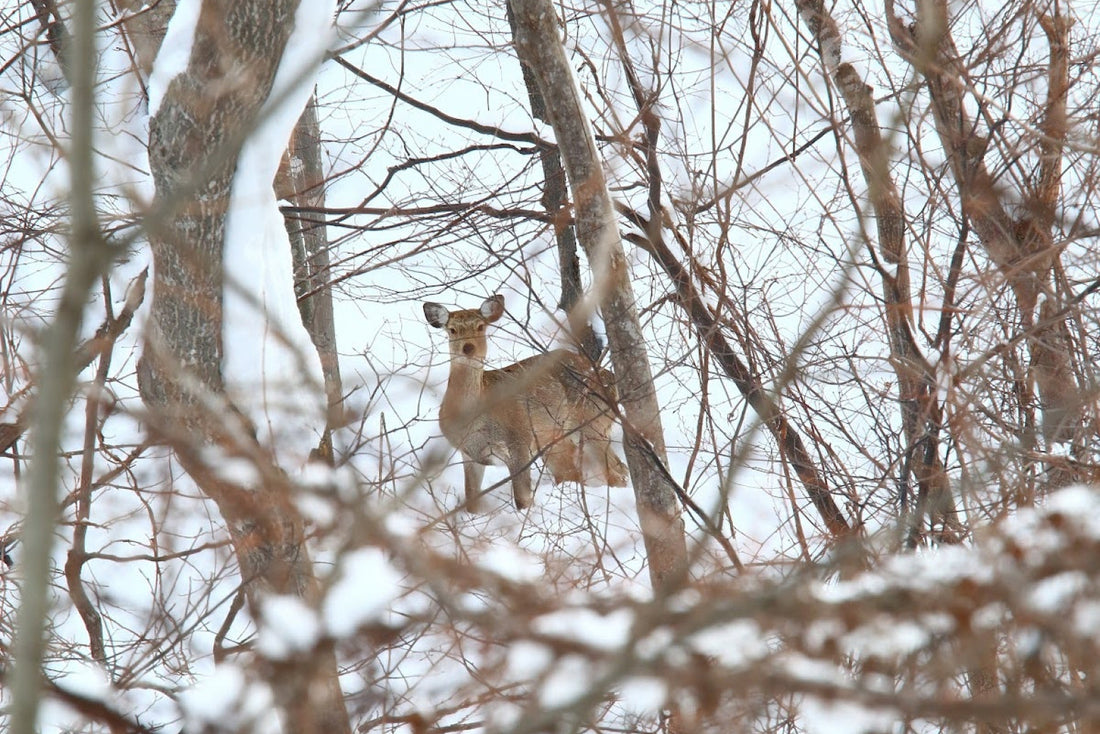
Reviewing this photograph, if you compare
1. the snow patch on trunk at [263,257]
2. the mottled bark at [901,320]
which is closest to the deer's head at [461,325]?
the mottled bark at [901,320]

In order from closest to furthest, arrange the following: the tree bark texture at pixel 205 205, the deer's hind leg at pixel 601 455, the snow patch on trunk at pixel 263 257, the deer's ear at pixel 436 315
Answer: the tree bark texture at pixel 205 205, the snow patch on trunk at pixel 263 257, the deer's hind leg at pixel 601 455, the deer's ear at pixel 436 315

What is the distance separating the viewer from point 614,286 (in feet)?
15.8

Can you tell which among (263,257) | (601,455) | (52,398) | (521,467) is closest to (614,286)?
(263,257)

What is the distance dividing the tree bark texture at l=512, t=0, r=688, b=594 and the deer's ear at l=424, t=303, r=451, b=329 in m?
3.04

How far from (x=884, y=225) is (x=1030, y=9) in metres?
1.13

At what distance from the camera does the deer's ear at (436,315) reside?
773 centimetres

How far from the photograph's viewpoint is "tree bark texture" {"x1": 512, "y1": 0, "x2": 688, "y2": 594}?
15.1 feet

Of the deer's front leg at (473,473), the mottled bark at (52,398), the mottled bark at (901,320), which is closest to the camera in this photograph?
the mottled bark at (52,398)

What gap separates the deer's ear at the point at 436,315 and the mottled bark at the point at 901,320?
3386 millimetres

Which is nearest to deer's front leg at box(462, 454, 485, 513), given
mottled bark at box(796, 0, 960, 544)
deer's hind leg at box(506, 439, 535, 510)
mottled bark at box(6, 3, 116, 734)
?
deer's hind leg at box(506, 439, 535, 510)

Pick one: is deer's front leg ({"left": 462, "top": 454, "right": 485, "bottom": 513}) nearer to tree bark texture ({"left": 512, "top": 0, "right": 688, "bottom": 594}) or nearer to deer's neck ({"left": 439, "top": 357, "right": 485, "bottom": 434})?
deer's neck ({"left": 439, "top": 357, "right": 485, "bottom": 434})

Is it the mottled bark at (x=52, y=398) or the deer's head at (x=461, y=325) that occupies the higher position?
the deer's head at (x=461, y=325)

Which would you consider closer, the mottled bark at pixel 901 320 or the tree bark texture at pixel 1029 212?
the tree bark texture at pixel 1029 212

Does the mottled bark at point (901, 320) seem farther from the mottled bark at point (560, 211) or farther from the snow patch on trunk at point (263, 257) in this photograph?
the snow patch on trunk at point (263, 257)
